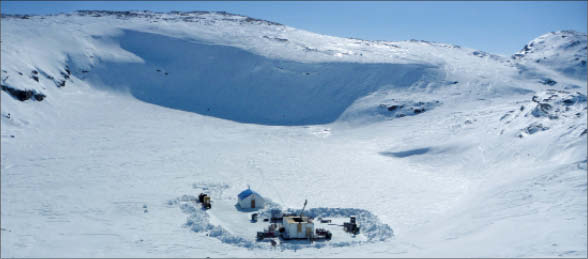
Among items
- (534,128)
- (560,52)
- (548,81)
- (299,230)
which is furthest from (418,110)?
(560,52)

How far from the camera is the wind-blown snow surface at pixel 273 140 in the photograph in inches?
775

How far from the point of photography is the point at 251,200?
82.9ft

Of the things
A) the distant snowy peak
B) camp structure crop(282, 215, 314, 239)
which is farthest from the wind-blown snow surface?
camp structure crop(282, 215, 314, 239)

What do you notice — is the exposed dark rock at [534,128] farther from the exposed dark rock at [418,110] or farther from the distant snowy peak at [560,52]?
the distant snowy peak at [560,52]

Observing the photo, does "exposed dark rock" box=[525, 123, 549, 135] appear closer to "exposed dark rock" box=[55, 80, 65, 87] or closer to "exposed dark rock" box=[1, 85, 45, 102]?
"exposed dark rock" box=[1, 85, 45, 102]

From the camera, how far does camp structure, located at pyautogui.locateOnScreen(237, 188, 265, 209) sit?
82.7ft

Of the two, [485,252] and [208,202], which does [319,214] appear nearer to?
[208,202]

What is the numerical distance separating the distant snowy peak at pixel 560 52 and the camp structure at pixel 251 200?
66025 millimetres

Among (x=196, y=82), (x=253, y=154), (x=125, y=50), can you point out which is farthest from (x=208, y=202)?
(x=125, y=50)

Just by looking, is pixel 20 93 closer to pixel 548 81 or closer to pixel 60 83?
pixel 60 83

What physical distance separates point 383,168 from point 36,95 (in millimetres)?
31702

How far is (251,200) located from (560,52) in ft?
251

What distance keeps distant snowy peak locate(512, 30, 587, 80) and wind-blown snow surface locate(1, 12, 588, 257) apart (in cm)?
74

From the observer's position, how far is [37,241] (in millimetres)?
18047
